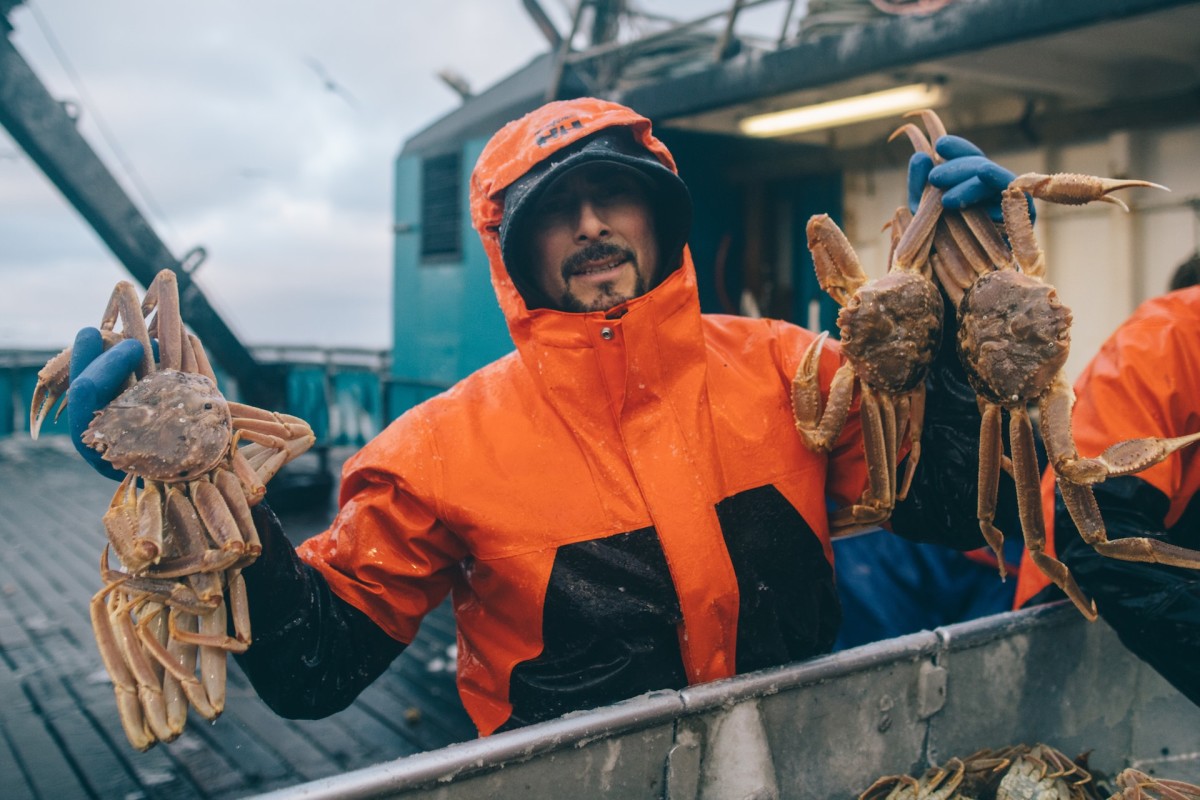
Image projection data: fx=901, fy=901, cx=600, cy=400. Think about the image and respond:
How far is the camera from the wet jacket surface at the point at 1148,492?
1860 mm

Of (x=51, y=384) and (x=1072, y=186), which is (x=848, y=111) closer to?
(x=1072, y=186)

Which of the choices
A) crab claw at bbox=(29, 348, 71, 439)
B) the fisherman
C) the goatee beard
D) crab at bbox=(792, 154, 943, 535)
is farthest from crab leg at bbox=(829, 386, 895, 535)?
crab claw at bbox=(29, 348, 71, 439)

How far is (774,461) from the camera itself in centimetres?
181

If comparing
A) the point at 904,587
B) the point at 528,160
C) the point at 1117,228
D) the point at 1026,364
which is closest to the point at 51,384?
the point at 528,160

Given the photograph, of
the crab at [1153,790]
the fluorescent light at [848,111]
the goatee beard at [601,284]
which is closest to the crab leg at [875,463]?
the goatee beard at [601,284]

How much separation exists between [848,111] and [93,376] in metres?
4.02

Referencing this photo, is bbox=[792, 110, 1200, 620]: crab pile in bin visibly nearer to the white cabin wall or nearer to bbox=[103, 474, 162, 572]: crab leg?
bbox=[103, 474, 162, 572]: crab leg

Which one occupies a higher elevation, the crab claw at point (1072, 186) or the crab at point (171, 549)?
the crab claw at point (1072, 186)

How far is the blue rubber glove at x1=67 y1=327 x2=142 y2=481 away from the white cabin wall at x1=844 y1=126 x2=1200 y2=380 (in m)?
3.34

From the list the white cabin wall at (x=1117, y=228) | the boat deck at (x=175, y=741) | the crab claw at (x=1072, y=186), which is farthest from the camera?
the white cabin wall at (x=1117, y=228)

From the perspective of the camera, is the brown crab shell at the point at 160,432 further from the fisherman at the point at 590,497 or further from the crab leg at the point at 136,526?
the fisherman at the point at 590,497

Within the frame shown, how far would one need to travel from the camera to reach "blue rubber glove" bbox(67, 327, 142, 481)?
148 centimetres

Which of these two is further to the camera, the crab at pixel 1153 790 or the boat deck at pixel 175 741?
the boat deck at pixel 175 741

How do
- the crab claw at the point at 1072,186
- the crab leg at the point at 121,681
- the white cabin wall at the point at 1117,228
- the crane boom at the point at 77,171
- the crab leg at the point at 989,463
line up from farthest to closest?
the crane boom at the point at 77,171 → the white cabin wall at the point at 1117,228 → the crab leg at the point at 989,463 → the crab claw at the point at 1072,186 → the crab leg at the point at 121,681
